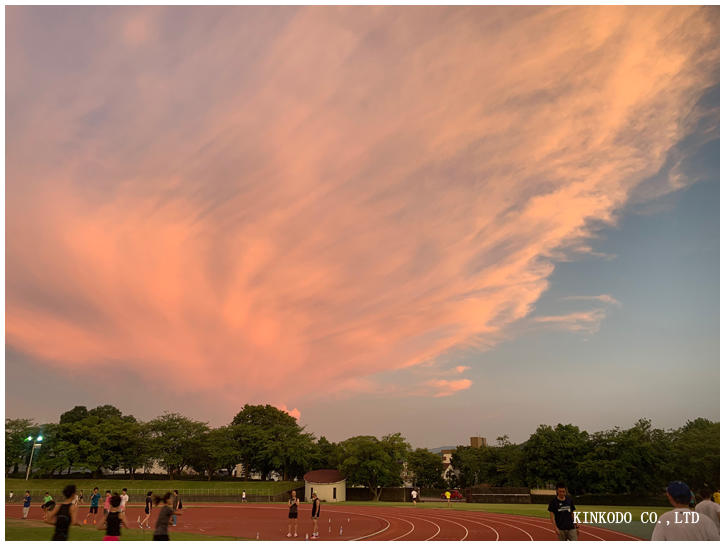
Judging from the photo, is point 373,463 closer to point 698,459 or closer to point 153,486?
point 153,486

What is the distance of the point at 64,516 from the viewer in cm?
1133

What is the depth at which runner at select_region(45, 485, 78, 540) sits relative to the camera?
36.8ft

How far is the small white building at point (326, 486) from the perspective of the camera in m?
70.9

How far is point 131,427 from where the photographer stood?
92562mm

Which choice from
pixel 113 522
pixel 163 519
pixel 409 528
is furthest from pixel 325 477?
pixel 163 519

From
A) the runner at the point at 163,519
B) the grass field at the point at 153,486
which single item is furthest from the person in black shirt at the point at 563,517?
the grass field at the point at 153,486

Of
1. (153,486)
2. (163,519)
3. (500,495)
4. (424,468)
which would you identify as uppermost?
(163,519)

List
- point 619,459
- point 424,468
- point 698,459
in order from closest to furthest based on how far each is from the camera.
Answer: point 698,459 → point 619,459 → point 424,468

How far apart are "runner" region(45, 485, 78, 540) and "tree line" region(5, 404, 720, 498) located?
67.5 metres

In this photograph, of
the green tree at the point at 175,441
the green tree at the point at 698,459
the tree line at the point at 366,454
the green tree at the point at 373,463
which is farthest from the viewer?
the green tree at the point at 175,441

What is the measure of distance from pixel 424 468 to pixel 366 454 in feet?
79.6

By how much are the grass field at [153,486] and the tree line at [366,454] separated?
5483mm

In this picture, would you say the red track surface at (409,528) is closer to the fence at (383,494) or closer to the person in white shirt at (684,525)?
the person in white shirt at (684,525)

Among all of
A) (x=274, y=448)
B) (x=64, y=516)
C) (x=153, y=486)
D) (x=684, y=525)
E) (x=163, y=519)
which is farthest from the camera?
(x=274, y=448)
